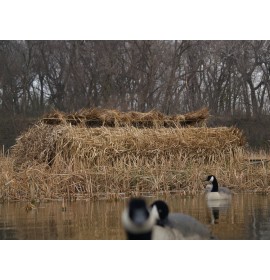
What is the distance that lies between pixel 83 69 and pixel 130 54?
3.11 m

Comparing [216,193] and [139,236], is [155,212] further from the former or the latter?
[216,193]

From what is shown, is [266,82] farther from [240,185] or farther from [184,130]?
[240,185]

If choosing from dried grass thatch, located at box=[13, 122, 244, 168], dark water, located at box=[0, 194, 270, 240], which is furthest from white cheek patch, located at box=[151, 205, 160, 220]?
dried grass thatch, located at box=[13, 122, 244, 168]

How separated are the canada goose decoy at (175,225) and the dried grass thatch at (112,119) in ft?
40.6

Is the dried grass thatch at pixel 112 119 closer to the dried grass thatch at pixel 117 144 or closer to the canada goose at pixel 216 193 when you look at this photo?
the dried grass thatch at pixel 117 144

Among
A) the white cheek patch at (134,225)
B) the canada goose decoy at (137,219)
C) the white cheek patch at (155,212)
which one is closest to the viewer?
the canada goose decoy at (137,219)

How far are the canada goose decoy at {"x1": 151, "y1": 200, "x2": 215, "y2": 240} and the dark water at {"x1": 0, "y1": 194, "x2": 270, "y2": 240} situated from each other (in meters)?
0.91

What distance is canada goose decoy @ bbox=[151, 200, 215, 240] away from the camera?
28.4ft

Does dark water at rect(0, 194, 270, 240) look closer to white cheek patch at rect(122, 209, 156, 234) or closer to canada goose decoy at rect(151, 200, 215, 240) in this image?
canada goose decoy at rect(151, 200, 215, 240)

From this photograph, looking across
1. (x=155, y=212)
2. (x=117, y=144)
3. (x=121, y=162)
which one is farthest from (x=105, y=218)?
(x=117, y=144)

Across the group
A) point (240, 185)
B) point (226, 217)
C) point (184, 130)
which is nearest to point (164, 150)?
point (184, 130)

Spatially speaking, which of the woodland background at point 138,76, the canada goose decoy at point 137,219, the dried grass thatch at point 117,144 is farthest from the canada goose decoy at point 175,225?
the woodland background at point 138,76

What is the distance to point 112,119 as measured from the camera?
22.1m

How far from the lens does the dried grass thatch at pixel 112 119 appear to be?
71.0 feet
